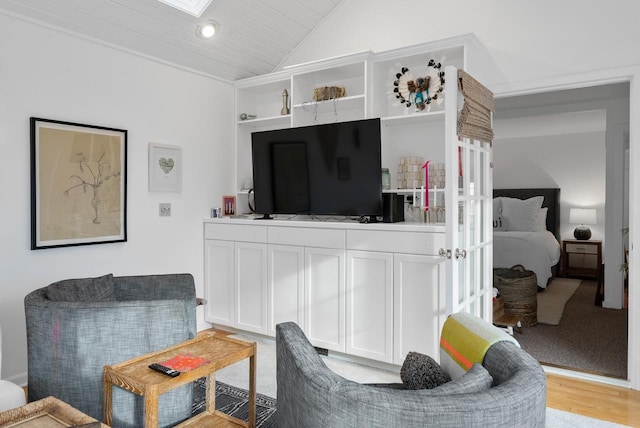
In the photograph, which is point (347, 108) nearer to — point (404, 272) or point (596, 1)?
point (404, 272)

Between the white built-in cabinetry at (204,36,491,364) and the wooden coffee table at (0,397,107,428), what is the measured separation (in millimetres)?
1933

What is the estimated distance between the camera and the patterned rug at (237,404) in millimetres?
2521

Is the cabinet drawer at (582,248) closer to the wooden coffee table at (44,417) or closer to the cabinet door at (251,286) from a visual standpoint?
the cabinet door at (251,286)

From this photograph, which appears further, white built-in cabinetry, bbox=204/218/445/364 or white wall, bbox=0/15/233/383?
white built-in cabinetry, bbox=204/218/445/364

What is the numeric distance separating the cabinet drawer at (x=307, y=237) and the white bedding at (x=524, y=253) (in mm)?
3260

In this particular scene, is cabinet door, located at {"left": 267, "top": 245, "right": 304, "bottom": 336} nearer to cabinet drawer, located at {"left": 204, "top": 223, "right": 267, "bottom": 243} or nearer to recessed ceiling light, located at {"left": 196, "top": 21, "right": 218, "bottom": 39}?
cabinet drawer, located at {"left": 204, "top": 223, "right": 267, "bottom": 243}

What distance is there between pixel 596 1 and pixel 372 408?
309cm

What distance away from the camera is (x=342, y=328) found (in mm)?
3348

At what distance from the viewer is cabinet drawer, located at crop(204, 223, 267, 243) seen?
3824 millimetres

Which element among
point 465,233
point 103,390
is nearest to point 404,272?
point 465,233

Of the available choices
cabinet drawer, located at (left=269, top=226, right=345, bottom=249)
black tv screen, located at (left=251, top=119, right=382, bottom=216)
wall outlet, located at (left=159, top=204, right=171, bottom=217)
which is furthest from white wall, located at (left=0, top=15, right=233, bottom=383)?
cabinet drawer, located at (left=269, top=226, right=345, bottom=249)

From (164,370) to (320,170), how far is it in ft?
6.85

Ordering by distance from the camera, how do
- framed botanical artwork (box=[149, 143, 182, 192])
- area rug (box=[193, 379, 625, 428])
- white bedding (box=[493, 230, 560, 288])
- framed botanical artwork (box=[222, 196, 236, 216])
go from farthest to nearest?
white bedding (box=[493, 230, 560, 288]) < framed botanical artwork (box=[222, 196, 236, 216]) < framed botanical artwork (box=[149, 143, 182, 192]) < area rug (box=[193, 379, 625, 428])

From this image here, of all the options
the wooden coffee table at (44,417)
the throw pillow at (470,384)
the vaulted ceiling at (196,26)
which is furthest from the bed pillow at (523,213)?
the wooden coffee table at (44,417)
